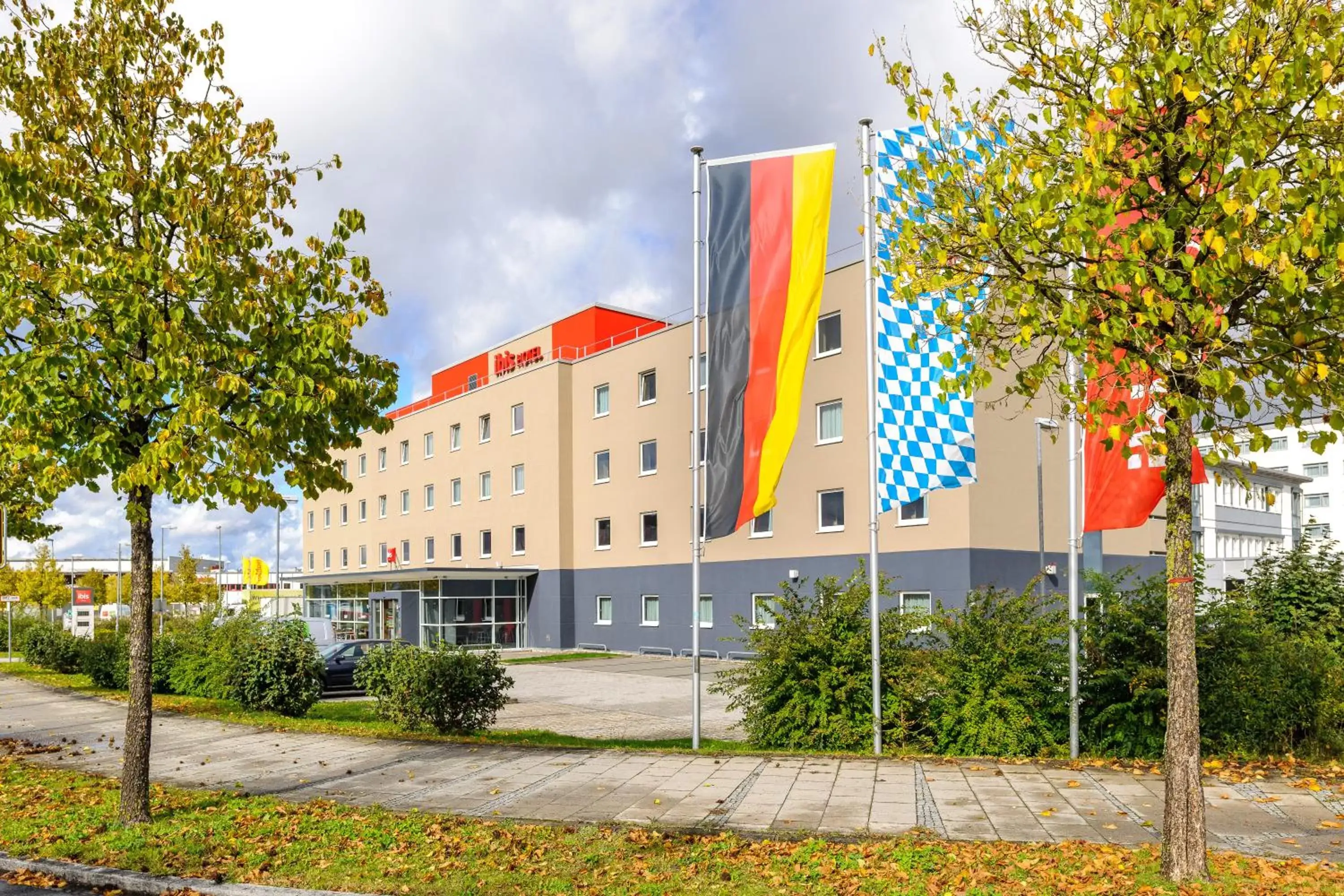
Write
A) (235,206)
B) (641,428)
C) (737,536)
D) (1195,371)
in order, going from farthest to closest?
(641,428) → (737,536) → (235,206) → (1195,371)

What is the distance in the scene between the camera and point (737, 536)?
35.3 meters

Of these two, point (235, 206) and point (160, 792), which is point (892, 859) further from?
point (235, 206)

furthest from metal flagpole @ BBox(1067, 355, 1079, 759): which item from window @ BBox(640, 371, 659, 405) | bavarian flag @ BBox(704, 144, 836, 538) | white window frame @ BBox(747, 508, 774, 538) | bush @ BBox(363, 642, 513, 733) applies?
window @ BBox(640, 371, 659, 405)

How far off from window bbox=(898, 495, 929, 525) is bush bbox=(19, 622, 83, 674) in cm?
2256

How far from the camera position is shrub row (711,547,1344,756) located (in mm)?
11039

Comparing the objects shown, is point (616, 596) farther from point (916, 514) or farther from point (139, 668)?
point (139, 668)

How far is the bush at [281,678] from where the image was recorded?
1627 centimetres

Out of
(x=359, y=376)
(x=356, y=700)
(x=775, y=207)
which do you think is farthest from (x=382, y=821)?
(x=356, y=700)

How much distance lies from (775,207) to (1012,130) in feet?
17.5

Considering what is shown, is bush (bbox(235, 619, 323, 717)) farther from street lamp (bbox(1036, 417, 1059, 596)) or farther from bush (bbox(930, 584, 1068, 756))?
Result: street lamp (bbox(1036, 417, 1059, 596))

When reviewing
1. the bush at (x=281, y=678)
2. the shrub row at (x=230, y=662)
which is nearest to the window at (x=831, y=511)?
the shrub row at (x=230, y=662)

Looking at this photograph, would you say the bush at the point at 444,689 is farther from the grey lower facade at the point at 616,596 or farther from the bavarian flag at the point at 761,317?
the grey lower facade at the point at 616,596

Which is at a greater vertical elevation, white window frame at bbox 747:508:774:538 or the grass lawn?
white window frame at bbox 747:508:774:538

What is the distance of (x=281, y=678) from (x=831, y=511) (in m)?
19.5
